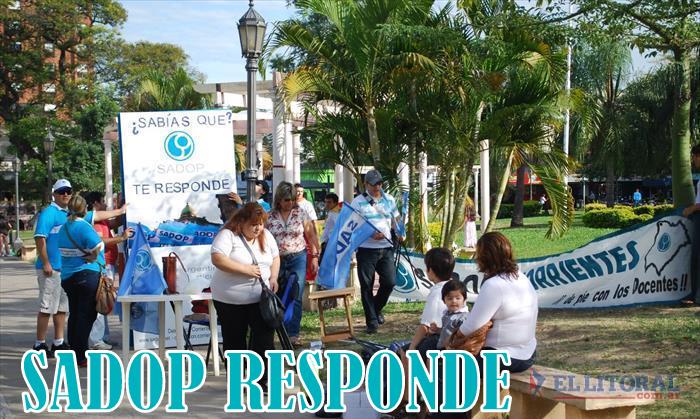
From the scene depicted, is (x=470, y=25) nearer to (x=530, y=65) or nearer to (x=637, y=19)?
(x=530, y=65)

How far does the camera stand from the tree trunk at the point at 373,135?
13.4 m

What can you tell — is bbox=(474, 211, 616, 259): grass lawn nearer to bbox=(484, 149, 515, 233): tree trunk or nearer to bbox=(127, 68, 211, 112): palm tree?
bbox=(484, 149, 515, 233): tree trunk

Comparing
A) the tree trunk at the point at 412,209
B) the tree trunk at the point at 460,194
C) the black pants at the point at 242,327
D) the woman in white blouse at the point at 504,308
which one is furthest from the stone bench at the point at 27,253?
the woman in white blouse at the point at 504,308

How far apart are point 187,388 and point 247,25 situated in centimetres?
527

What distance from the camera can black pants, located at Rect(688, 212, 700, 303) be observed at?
11.1 meters

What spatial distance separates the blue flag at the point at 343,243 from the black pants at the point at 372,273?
18 cm

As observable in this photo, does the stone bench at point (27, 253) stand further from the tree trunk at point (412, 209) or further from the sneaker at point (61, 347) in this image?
the sneaker at point (61, 347)

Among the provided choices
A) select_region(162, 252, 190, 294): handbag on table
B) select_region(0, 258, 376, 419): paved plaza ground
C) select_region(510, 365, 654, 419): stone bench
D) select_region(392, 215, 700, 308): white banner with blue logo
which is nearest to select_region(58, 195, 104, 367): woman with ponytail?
select_region(0, 258, 376, 419): paved plaza ground

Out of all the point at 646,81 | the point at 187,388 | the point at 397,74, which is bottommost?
the point at 187,388

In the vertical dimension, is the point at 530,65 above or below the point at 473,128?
above

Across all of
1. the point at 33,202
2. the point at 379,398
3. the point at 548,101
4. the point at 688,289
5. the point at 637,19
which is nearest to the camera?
the point at 379,398

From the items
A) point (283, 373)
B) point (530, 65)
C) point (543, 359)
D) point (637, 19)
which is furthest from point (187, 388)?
point (530, 65)

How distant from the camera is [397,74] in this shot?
12883 millimetres

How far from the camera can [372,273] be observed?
1108cm
